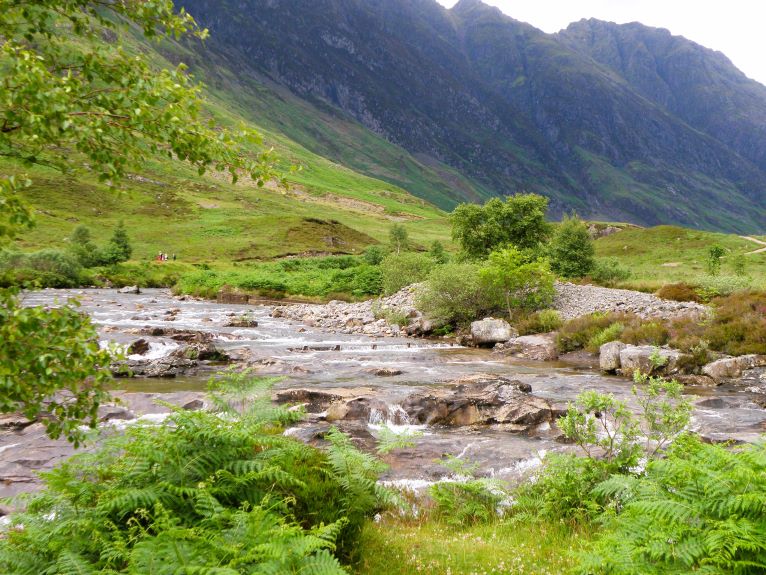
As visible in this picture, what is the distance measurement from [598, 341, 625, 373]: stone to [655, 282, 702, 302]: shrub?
1501 cm

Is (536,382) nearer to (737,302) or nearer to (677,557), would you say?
(737,302)

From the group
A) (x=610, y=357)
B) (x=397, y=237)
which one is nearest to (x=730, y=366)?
(x=610, y=357)

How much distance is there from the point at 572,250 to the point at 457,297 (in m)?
23.7

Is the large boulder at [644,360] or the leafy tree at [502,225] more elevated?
the leafy tree at [502,225]

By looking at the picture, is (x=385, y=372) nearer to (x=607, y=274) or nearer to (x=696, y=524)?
(x=696, y=524)

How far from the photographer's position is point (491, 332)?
36.0 m

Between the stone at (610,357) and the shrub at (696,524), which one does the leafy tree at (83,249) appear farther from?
the shrub at (696,524)

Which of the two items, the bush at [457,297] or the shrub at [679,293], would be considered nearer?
the shrub at [679,293]

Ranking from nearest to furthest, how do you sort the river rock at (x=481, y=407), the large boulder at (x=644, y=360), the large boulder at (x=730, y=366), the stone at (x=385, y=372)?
the river rock at (x=481, y=407)
the large boulder at (x=730, y=366)
the stone at (x=385, y=372)
the large boulder at (x=644, y=360)

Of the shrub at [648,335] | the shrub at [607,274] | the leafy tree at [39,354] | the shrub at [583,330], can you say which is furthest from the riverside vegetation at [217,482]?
the shrub at [607,274]

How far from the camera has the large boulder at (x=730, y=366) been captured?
23375mm

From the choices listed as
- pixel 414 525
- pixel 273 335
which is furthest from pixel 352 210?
pixel 414 525

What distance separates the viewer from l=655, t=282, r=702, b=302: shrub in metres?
37.8

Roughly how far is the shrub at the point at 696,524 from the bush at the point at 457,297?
3440 cm
